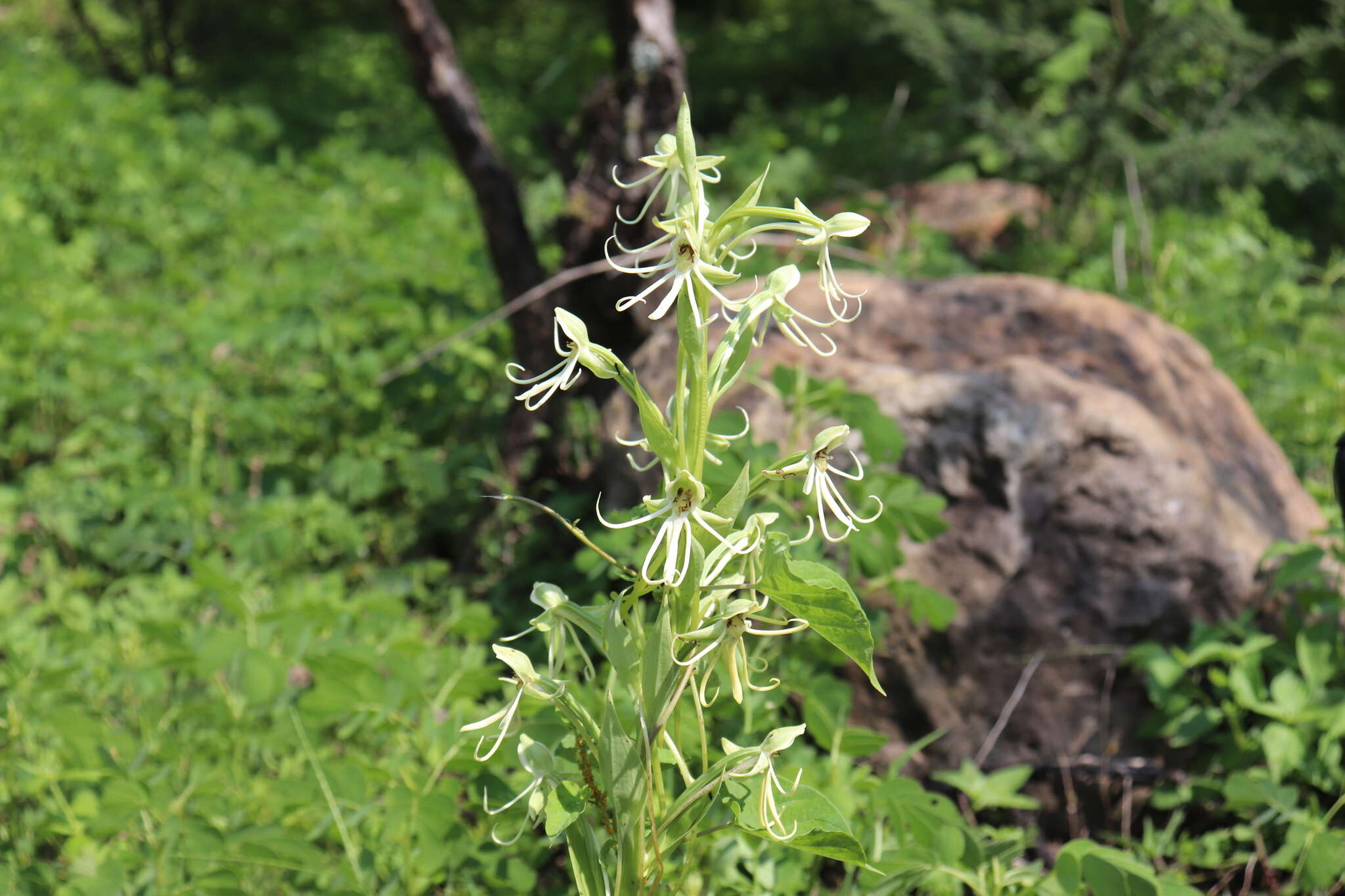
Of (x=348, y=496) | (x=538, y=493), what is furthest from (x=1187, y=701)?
(x=348, y=496)

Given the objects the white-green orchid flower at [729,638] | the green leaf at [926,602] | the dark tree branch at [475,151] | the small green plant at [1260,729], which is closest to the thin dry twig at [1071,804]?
the small green plant at [1260,729]

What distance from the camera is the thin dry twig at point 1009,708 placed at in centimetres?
249

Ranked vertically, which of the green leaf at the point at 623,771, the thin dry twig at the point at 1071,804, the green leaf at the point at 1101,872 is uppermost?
the green leaf at the point at 623,771

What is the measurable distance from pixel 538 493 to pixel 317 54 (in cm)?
810

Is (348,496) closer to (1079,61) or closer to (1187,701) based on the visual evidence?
(1187,701)

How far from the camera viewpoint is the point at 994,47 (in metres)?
5.67

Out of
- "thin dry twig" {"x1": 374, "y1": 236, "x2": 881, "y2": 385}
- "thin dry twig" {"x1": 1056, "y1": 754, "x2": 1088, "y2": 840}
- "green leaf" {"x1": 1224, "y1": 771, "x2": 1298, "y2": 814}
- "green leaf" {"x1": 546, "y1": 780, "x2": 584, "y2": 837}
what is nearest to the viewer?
"green leaf" {"x1": 546, "y1": 780, "x2": 584, "y2": 837}

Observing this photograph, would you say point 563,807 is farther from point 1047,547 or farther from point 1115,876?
point 1047,547

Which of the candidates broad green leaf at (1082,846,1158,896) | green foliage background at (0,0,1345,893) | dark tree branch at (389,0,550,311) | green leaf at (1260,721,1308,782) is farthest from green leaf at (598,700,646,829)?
dark tree branch at (389,0,550,311)

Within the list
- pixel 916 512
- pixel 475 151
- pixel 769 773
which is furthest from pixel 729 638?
pixel 475 151

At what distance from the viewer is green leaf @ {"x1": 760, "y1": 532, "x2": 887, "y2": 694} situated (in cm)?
121

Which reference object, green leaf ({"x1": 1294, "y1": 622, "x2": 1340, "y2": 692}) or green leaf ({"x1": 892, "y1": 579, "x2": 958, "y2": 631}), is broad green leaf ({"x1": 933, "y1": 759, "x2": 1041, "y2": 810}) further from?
green leaf ({"x1": 1294, "y1": 622, "x2": 1340, "y2": 692})

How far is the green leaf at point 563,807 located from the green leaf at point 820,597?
41cm

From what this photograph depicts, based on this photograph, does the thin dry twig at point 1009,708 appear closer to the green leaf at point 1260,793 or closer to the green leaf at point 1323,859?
the green leaf at point 1260,793
